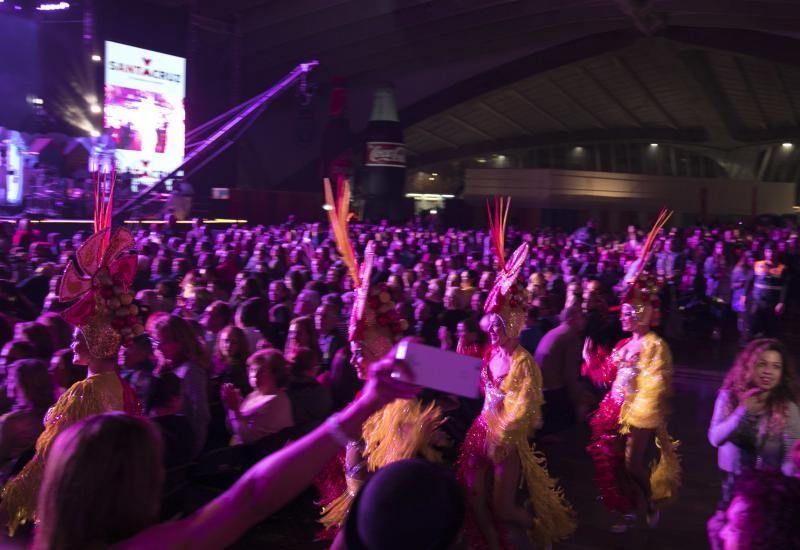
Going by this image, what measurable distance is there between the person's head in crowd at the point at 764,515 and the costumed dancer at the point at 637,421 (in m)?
3.26

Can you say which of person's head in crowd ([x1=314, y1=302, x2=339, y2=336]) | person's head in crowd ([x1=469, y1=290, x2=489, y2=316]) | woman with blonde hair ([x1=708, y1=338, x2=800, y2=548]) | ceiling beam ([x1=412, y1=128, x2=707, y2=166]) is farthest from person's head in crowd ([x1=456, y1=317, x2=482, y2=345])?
ceiling beam ([x1=412, y1=128, x2=707, y2=166])

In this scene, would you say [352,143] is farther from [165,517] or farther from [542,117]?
[165,517]

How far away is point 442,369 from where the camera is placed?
1769 millimetres

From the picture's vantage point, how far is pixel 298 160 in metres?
36.4

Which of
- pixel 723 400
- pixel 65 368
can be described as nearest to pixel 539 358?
pixel 723 400

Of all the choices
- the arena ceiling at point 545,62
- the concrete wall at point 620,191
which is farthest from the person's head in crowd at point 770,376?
the concrete wall at point 620,191

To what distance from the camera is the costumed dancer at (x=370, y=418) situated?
4.18m

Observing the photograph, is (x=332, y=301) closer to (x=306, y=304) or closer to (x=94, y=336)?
(x=306, y=304)

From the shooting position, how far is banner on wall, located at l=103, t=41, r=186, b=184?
85.0ft

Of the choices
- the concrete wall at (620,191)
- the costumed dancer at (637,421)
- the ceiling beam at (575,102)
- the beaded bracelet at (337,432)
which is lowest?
the costumed dancer at (637,421)

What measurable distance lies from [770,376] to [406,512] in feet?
9.80

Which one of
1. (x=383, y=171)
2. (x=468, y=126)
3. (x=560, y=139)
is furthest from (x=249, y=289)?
(x=560, y=139)

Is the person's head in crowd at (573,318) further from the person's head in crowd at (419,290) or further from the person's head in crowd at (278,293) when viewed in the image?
the person's head in crowd at (278,293)

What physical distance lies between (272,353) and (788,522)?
3.52m
